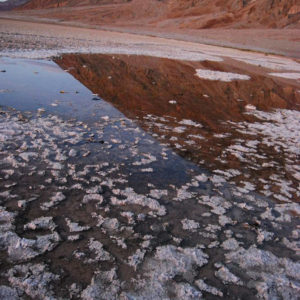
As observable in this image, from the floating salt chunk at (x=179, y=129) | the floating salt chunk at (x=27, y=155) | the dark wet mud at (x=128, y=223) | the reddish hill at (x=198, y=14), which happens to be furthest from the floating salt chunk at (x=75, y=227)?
the reddish hill at (x=198, y=14)

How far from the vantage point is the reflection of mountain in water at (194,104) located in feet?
14.9

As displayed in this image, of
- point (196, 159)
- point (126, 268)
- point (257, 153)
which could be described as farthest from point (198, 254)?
point (257, 153)

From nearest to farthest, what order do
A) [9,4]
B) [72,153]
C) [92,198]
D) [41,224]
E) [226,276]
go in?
[226,276], [41,224], [92,198], [72,153], [9,4]

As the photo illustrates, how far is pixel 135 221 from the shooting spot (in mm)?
2805

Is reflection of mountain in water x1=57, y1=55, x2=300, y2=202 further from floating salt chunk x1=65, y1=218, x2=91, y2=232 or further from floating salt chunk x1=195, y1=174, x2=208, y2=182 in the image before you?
floating salt chunk x1=65, y1=218, x2=91, y2=232

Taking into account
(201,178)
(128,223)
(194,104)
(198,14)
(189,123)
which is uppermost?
(198,14)

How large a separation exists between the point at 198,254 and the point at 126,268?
0.61 metres

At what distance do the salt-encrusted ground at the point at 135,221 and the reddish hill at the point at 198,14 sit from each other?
2432 inches

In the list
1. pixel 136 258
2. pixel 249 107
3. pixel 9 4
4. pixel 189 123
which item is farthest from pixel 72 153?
pixel 9 4

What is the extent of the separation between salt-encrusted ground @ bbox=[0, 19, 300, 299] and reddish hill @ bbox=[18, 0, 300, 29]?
61785 mm

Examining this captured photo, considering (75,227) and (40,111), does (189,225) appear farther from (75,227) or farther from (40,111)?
(40,111)

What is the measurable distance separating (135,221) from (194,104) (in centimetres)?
509

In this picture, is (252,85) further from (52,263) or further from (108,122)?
(52,263)

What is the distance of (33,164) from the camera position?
3.56 m
